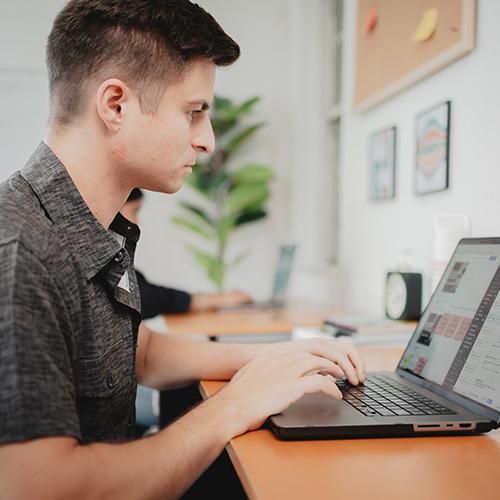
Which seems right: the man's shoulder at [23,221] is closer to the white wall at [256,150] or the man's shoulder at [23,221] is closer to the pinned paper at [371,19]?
the pinned paper at [371,19]

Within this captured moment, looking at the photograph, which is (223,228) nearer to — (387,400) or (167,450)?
(387,400)

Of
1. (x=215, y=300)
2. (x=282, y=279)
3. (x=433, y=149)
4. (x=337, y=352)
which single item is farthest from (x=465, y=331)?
(x=282, y=279)

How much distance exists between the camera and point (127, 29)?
36.8 inches

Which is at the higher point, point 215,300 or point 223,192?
point 223,192

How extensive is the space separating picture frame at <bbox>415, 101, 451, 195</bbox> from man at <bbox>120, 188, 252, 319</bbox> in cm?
94

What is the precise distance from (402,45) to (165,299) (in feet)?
4.00

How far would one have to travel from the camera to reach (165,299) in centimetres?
230

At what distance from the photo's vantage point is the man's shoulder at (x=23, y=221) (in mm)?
700

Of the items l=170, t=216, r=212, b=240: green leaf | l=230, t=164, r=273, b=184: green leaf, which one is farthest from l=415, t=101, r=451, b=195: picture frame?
l=170, t=216, r=212, b=240: green leaf

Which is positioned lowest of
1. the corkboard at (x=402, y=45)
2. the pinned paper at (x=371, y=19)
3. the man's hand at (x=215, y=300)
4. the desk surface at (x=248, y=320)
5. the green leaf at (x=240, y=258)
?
the desk surface at (x=248, y=320)

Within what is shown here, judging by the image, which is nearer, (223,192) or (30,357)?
(30,357)

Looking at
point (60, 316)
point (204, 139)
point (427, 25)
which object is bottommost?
point (60, 316)

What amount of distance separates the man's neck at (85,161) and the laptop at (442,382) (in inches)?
17.3

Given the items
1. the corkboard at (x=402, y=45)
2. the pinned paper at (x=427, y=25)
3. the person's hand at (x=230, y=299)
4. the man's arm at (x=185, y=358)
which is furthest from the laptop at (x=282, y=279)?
the man's arm at (x=185, y=358)
